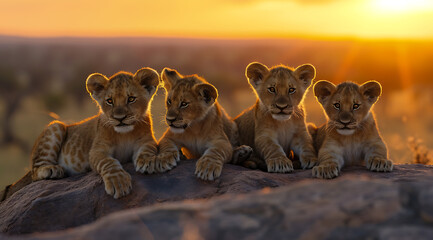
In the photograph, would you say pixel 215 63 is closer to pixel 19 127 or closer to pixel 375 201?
pixel 19 127

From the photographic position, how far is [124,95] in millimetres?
6641

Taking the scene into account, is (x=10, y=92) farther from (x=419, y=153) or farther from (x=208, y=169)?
(x=208, y=169)

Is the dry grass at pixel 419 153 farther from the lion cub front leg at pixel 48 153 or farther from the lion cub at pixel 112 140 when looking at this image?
the lion cub front leg at pixel 48 153

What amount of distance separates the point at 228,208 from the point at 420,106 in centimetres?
3184

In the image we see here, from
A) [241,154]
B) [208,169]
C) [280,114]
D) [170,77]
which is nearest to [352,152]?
[280,114]

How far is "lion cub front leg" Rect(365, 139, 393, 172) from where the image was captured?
654cm

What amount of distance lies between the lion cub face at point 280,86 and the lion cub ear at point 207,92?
2.75 ft

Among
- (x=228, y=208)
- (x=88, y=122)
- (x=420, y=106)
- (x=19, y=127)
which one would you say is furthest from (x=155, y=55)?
(x=228, y=208)

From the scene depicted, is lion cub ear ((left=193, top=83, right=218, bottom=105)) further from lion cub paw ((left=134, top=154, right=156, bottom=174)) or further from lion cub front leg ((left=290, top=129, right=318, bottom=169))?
lion cub front leg ((left=290, top=129, right=318, bottom=169))

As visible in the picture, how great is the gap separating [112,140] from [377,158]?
12.0 feet

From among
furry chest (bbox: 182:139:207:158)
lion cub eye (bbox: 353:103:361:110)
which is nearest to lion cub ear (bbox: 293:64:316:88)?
lion cub eye (bbox: 353:103:361:110)

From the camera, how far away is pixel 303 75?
7602mm

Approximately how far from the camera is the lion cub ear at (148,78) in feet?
22.7

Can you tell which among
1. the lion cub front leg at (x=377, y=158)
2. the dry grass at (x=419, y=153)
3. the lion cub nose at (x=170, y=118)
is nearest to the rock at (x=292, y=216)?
the lion cub front leg at (x=377, y=158)
